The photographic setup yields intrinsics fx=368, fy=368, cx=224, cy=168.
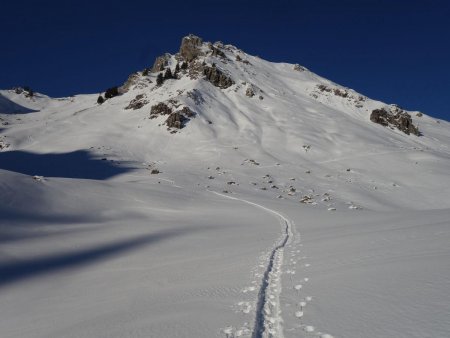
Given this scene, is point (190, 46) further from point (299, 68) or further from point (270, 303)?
point (270, 303)

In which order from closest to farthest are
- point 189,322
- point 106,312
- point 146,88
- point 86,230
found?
point 189,322, point 106,312, point 86,230, point 146,88

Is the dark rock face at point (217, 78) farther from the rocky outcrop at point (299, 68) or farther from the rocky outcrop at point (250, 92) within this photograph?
the rocky outcrop at point (299, 68)

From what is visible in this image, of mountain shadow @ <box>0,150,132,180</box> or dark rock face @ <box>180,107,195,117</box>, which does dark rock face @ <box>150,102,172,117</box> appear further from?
mountain shadow @ <box>0,150,132,180</box>

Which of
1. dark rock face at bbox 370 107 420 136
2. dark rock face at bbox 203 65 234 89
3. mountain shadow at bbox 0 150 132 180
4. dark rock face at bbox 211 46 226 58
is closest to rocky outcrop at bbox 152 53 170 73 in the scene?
dark rock face at bbox 211 46 226 58

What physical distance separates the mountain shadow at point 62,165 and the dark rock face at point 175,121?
65.5ft

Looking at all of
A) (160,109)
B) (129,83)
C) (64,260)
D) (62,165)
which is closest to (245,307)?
(64,260)

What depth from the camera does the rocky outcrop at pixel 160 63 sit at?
11896 cm

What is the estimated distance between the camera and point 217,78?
325 ft

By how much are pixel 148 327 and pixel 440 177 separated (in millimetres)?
58422

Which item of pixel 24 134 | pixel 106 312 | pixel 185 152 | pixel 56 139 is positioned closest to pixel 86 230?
pixel 106 312

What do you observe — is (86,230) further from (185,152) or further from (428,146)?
(428,146)

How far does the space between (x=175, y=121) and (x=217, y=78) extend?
27.3m

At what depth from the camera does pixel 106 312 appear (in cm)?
820

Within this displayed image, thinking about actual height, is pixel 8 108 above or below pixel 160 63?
below
